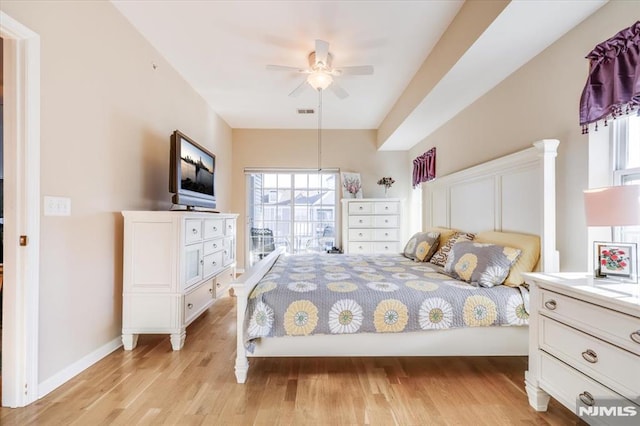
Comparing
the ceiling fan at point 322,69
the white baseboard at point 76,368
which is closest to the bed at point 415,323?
the white baseboard at point 76,368

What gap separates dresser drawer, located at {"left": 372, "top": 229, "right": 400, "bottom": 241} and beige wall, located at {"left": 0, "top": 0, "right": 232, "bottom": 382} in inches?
129

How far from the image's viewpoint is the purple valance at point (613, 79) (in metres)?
1.51

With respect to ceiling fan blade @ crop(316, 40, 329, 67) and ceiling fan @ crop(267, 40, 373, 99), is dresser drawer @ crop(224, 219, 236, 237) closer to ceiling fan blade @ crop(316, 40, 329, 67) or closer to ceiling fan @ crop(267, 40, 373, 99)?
ceiling fan @ crop(267, 40, 373, 99)

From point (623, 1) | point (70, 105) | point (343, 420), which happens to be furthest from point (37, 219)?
point (623, 1)

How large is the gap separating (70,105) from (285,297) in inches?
74.0

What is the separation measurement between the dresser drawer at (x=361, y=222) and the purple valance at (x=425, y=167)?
0.98 m

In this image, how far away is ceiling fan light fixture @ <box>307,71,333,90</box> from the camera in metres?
2.81

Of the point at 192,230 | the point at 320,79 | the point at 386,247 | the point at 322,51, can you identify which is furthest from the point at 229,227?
the point at 386,247

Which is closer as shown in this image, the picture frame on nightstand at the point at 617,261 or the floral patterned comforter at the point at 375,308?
the picture frame on nightstand at the point at 617,261

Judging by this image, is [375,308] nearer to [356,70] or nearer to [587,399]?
[587,399]

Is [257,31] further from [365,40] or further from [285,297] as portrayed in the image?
[285,297]

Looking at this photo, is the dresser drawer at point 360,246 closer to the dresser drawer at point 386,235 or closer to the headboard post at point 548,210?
the dresser drawer at point 386,235

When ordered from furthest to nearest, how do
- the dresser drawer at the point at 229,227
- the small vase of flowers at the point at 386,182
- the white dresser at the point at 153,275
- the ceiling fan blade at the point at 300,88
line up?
1. the small vase of flowers at the point at 386,182
2. the dresser drawer at the point at 229,227
3. the ceiling fan blade at the point at 300,88
4. the white dresser at the point at 153,275

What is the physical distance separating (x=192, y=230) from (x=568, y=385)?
264 cm
